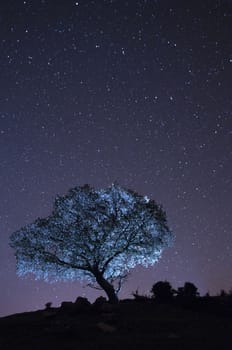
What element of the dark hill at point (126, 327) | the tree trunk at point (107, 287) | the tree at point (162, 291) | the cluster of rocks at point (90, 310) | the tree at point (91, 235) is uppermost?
the tree at point (91, 235)

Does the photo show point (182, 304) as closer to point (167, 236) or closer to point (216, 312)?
point (216, 312)

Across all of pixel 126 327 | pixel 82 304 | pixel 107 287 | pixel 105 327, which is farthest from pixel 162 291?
pixel 105 327

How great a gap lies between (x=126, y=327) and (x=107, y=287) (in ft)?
39.8

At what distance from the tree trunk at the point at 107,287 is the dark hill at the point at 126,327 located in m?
3.82

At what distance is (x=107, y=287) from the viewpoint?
35.2 meters

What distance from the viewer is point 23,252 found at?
1457 inches

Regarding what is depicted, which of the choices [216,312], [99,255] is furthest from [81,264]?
[216,312]

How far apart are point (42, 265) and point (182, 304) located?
1293cm

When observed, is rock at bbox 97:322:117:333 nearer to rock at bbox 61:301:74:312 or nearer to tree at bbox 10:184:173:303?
rock at bbox 61:301:74:312

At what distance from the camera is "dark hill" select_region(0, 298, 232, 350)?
1988 centimetres

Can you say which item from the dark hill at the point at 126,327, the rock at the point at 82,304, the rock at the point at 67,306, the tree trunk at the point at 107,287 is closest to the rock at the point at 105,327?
the dark hill at the point at 126,327

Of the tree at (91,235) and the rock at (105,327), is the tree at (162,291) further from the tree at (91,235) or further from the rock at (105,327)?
the rock at (105,327)

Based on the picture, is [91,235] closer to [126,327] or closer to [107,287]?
[107,287]

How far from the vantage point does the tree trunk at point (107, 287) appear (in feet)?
114
